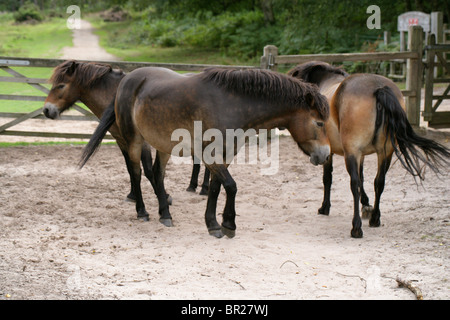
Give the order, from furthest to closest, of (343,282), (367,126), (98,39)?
(98,39) → (367,126) → (343,282)

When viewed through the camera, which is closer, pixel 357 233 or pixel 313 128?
pixel 313 128

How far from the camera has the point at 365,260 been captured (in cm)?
464

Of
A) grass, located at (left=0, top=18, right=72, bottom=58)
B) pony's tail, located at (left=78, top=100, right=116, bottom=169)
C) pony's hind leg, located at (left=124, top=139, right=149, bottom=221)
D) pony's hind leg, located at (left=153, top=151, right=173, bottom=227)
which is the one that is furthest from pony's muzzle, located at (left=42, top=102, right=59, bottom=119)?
grass, located at (left=0, top=18, right=72, bottom=58)

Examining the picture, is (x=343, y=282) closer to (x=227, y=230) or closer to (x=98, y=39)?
(x=227, y=230)

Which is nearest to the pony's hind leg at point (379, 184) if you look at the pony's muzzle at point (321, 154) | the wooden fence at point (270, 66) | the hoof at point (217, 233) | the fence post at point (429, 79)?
the pony's muzzle at point (321, 154)

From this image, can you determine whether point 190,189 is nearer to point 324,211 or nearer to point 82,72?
point 324,211

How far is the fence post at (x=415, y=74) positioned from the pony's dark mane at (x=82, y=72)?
5.97m

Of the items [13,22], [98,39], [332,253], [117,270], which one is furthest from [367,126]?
[13,22]

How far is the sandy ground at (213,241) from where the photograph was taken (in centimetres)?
400

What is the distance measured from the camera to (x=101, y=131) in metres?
5.93

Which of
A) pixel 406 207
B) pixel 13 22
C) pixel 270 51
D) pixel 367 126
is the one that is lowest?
pixel 406 207

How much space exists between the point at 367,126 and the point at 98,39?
28.4 m

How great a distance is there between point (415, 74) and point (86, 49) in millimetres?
19212

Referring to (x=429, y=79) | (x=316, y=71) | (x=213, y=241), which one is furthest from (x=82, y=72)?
(x=429, y=79)
